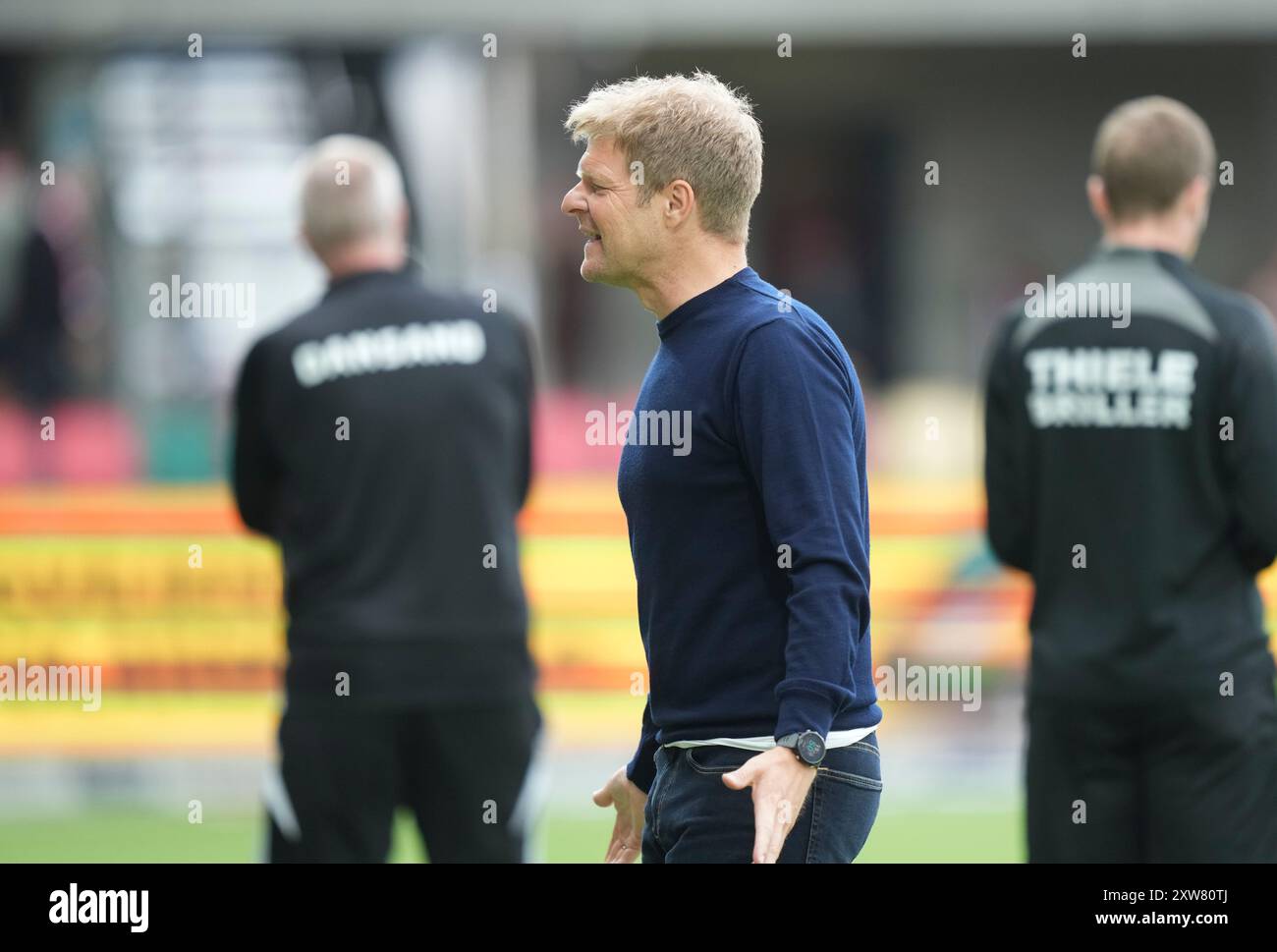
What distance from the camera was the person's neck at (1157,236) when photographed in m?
4.29

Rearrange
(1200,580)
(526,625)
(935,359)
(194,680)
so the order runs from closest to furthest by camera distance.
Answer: (1200,580) < (526,625) < (194,680) < (935,359)

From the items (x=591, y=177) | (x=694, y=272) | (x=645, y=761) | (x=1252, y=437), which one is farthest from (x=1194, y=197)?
(x=645, y=761)

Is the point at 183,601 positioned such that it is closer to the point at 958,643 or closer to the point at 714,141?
the point at 958,643

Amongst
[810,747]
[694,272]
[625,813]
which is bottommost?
[625,813]

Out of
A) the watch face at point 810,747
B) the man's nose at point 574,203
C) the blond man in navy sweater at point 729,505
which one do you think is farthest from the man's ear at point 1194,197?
the watch face at point 810,747

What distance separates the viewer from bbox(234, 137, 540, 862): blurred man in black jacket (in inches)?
180

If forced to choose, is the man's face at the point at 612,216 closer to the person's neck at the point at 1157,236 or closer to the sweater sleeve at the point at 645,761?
the sweater sleeve at the point at 645,761

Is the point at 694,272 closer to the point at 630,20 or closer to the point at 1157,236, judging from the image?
the point at 1157,236

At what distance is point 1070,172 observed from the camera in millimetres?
14102

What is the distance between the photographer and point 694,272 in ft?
9.96

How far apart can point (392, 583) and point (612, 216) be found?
6.02 ft

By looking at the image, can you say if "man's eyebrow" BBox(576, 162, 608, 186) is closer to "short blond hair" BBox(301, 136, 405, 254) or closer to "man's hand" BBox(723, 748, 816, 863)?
"man's hand" BBox(723, 748, 816, 863)
